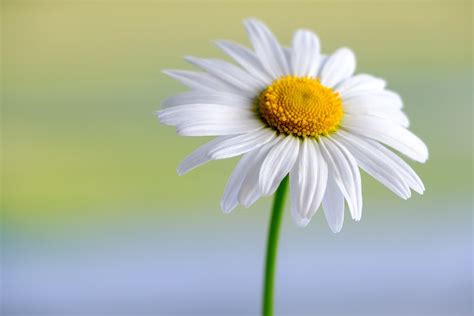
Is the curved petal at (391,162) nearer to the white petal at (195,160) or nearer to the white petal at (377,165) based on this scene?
the white petal at (377,165)

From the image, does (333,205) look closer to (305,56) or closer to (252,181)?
(252,181)

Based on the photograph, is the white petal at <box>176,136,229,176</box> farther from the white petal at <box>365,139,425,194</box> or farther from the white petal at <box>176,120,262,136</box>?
the white petal at <box>365,139,425,194</box>

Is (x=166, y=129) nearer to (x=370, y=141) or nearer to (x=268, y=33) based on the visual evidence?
(x=268, y=33)

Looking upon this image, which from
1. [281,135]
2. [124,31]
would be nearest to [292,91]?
[281,135]

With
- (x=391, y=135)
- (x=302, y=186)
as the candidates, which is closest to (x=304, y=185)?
(x=302, y=186)

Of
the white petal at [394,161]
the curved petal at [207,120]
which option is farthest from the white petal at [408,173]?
the curved petal at [207,120]
